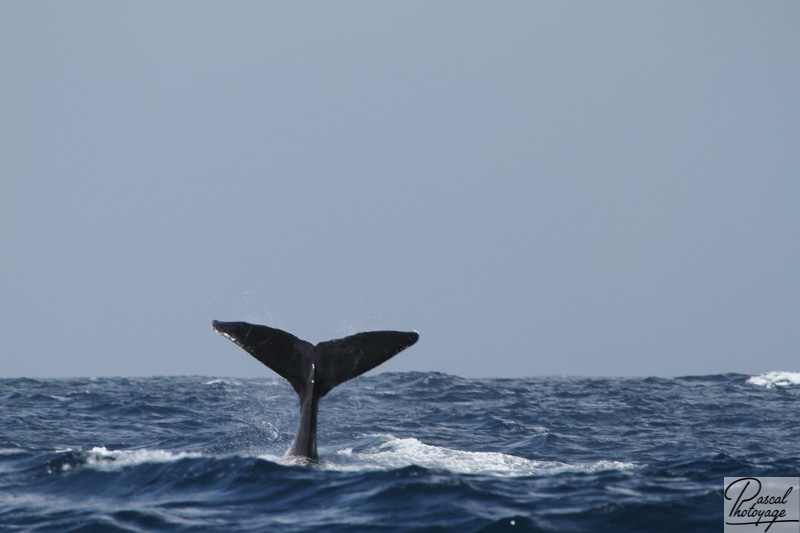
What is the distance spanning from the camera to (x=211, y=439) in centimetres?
1602

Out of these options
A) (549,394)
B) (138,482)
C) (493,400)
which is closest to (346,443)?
(138,482)

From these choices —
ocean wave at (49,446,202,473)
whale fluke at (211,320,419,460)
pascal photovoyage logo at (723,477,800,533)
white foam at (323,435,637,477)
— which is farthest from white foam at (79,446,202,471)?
pascal photovoyage logo at (723,477,800,533)

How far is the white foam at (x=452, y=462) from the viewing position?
12.3 meters

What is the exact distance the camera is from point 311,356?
12453mm

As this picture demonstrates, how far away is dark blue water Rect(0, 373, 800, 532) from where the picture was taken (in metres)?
9.41

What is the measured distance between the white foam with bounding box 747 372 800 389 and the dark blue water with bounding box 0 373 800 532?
9954mm

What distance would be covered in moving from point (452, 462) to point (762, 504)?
178 inches

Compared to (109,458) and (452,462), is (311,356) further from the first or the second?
(109,458)

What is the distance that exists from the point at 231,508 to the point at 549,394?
19.0m

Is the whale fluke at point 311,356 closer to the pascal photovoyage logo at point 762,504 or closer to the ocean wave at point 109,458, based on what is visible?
the ocean wave at point 109,458

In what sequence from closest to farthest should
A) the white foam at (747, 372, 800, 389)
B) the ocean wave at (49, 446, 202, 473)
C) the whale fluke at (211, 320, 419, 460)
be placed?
the whale fluke at (211, 320, 419, 460)
the ocean wave at (49, 446, 202, 473)
the white foam at (747, 372, 800, 389)

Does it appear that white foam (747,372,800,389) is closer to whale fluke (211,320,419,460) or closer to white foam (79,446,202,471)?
whale fluke (211,320,419,460)

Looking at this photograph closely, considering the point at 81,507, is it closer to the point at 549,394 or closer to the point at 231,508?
the point at 231,508

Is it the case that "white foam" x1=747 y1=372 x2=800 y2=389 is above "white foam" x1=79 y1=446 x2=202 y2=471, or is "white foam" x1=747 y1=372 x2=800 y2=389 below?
above
